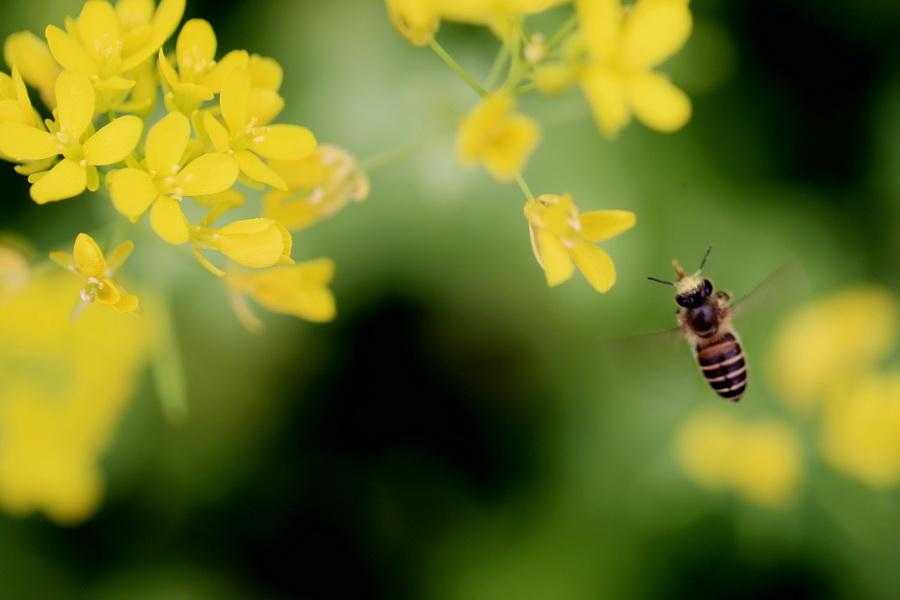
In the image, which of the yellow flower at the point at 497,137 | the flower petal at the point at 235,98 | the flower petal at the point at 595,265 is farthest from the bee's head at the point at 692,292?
the flower petal at the point at 235,98

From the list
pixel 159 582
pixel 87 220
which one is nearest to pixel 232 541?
pixel 159 582

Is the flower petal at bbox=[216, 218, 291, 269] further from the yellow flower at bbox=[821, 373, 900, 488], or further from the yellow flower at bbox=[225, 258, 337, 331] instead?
the yellow flower at bbox=[821, 373, 900, 488]

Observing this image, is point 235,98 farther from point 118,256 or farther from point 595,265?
point 595,265

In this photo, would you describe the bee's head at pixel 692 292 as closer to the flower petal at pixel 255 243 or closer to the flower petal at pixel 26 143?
the flower petal at pixel 255 243

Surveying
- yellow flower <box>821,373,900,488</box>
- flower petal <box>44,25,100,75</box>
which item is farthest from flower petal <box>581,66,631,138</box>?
yellow flower <box>821,373,900,488</box>

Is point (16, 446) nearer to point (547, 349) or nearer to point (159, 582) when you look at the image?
point (159, 582)
